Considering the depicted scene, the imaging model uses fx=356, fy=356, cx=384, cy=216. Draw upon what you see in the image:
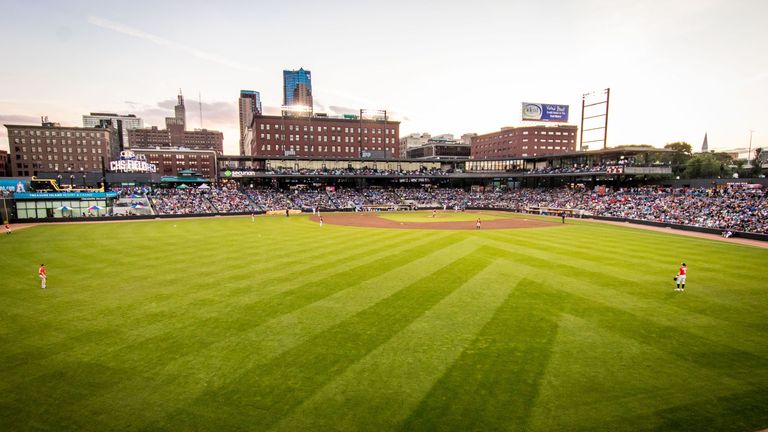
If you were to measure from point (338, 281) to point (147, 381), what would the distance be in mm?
10142

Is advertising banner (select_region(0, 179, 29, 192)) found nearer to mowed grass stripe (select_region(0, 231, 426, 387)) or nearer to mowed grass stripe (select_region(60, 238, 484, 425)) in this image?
mowed grass stripe (select_region(0, 231, 426, 387))

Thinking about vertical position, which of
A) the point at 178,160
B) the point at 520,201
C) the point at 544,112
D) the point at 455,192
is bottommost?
the point at 520,201

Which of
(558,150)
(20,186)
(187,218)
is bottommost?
(187,218)

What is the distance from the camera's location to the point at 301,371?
1031 centimetres

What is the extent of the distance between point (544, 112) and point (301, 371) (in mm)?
88183

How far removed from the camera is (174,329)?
43.6 feet

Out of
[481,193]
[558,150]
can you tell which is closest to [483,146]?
[558,150]

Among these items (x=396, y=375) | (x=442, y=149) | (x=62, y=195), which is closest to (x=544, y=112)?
(x=442, y=149)

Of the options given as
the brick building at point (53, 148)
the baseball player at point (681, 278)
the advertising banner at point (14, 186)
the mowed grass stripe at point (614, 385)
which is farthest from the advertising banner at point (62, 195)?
the brick building at point (53, 148)

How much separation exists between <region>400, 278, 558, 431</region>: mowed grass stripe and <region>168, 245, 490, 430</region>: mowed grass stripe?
2.83m

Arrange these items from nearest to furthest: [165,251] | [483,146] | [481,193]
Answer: [165,251], [481,193], [483,146]

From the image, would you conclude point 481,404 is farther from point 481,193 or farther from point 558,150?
point 558,150

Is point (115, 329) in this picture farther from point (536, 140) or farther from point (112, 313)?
point (536, 140)

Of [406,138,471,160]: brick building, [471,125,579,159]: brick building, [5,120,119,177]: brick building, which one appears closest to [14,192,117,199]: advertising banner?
[5,120,119,177]: brick building
